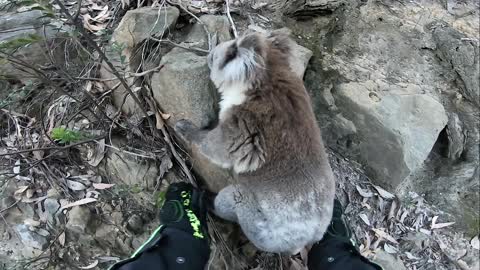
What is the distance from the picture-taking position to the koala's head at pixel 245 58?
2799 millimetres

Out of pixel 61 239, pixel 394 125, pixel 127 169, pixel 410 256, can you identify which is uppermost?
pixel 394 125

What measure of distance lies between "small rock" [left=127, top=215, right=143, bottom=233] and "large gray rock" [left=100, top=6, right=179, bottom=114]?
704 millimetres

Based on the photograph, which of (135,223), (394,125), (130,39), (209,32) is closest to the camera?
(135,223)

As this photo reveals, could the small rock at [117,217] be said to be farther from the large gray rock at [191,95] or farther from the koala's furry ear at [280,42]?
the koala's furry ear at [280,42]

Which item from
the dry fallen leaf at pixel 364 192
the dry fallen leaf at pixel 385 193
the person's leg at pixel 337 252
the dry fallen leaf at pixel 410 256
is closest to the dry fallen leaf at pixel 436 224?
the dry fallen leaf at pixel 410 256

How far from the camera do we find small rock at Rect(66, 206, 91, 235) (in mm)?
3078

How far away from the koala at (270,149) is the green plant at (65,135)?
0.84 metres

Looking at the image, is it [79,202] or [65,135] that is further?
[79,202]

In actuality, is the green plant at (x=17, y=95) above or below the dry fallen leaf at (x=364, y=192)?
above

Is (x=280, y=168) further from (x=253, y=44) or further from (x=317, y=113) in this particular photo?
(x=317, y=113)

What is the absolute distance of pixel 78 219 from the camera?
3090 millimetres

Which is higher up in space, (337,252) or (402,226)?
(337,252)

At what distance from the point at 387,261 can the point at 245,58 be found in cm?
181

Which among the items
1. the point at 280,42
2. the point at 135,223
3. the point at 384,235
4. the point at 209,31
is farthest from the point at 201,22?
the point at 384,235
